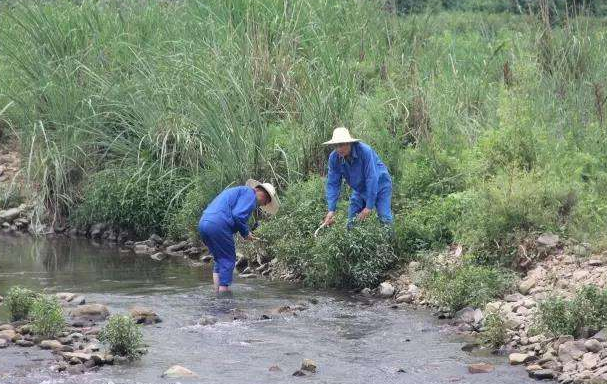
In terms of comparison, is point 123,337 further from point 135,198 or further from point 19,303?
point 135,198

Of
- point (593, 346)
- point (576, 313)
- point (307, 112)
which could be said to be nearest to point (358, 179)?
point (307, 112)

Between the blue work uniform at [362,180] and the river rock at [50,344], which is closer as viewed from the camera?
the river rock at [50,344]

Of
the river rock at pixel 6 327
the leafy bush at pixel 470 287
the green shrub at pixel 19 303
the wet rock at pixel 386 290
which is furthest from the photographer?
the wet rock at pixel 386 290

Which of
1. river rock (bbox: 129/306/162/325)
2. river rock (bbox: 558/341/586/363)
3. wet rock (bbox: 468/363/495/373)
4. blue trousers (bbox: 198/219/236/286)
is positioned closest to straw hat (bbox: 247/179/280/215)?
blue trousers (bbox: 198/219/236/286)

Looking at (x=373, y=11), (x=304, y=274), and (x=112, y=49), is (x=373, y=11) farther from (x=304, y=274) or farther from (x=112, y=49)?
(x=304, y=274)

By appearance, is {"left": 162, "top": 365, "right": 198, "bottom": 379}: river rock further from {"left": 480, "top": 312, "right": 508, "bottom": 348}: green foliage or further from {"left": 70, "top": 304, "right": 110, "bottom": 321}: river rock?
{"left": 480, "top": 312, "right": 508, "bottom": 348}: green foliage

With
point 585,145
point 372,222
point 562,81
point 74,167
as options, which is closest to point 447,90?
point 562,81

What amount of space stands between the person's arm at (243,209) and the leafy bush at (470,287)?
2032 mm

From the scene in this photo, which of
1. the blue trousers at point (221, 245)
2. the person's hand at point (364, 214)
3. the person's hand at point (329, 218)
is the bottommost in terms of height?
the blue trousers at point (221, 245)

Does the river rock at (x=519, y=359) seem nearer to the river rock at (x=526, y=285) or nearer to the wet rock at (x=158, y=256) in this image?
the river rock at (x=526, y=285)

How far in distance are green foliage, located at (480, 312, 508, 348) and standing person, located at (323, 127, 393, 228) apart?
248 centimetres

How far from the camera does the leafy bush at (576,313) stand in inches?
346

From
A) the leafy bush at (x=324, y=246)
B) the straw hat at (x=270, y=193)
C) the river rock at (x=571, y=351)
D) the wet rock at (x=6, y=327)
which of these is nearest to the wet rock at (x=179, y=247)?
the leafy bush at (x=324, y=246)

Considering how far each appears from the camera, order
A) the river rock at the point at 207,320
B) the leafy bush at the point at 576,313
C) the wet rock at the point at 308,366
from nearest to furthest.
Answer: the wet rock at the point at 308,366, the leafy bush at the point at 576,313, the river rock at the point at 207,320
